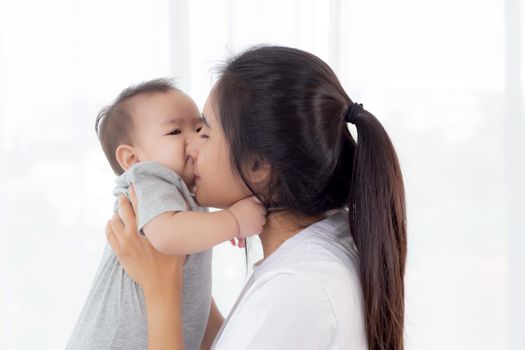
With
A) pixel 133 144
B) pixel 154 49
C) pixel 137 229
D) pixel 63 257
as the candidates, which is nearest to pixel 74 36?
pixel 154 49

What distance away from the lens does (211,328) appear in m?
1.66

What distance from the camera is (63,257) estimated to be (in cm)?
232

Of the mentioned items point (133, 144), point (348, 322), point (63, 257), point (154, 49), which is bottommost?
point (63, 257)

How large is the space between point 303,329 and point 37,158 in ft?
4.78

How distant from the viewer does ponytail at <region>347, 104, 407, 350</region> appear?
4.11 ft

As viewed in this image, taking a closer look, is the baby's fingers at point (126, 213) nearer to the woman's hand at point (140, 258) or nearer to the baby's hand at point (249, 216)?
the woman's hand at point (140, 258)

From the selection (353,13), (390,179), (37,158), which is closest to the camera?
(390,179)

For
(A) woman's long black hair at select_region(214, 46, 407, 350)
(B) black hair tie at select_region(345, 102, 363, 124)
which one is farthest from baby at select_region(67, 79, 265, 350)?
(B) black hair tie at select_region(345, 102, 363, 124)

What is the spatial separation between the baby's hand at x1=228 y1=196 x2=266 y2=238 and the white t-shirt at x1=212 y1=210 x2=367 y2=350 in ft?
0.35

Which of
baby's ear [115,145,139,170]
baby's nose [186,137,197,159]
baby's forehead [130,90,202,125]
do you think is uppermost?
baby's forehead [130,90,202,125]

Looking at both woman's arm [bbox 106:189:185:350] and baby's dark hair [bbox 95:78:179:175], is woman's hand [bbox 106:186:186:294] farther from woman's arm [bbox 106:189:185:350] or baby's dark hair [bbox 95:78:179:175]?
baby's dark hair [bbox 95:78:179:175]

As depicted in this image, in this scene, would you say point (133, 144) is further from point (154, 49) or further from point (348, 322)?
point (154, 49)

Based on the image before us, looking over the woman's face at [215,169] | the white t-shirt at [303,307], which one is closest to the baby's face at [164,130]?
the woman's face at [215,169]

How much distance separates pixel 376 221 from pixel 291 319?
0.28m
